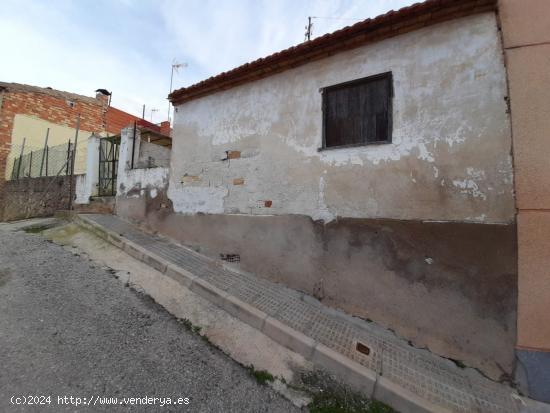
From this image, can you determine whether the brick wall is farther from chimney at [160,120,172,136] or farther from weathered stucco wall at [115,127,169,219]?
chimney at [160,120,172,136]

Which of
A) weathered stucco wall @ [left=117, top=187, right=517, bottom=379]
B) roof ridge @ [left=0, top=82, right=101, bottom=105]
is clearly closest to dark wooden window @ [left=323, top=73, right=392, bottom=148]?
weathered stucco wall @ [left=117, top=187, right=517, bottom=379]

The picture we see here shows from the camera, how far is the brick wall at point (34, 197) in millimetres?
8555

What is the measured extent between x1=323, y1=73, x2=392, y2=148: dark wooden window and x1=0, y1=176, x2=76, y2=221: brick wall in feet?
27.7

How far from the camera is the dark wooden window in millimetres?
3822

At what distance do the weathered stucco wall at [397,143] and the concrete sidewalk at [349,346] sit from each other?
135cm

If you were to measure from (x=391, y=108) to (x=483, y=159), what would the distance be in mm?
1351

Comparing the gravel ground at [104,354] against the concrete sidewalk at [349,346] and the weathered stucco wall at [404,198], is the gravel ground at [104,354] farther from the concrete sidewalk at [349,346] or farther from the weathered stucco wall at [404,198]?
the weathered stucco wall at [404,198]

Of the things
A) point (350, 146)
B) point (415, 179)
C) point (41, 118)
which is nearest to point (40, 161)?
point (41, 118)

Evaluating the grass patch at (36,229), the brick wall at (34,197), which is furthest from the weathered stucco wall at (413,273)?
the brick wall at (34,197)

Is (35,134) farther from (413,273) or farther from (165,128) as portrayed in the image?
(413,273)

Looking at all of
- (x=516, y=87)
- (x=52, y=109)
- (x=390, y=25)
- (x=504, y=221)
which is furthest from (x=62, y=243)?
(x=52, y=109)

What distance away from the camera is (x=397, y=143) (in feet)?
11.8

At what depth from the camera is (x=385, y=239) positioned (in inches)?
140

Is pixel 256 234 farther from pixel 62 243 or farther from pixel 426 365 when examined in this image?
pixel 62 243
